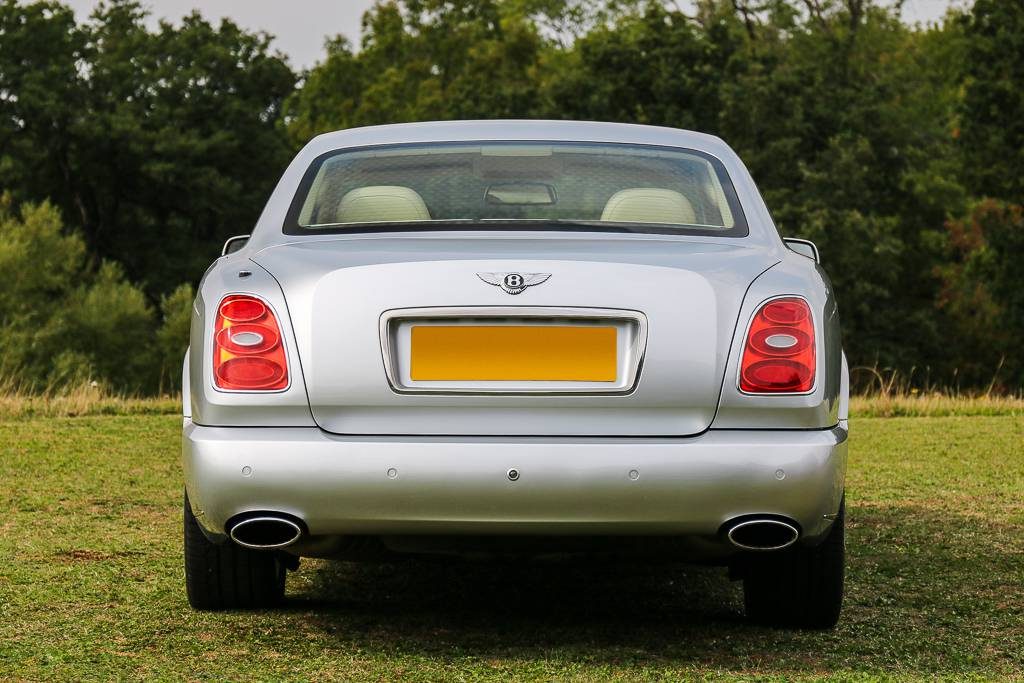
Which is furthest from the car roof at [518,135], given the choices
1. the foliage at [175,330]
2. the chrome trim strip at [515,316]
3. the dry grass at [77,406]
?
the foliage at [175,330]

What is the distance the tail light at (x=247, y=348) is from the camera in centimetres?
381

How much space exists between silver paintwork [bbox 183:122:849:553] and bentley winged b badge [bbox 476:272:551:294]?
21 millimetres

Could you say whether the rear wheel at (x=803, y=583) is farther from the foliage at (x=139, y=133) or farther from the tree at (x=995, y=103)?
the foliage at (x=139, y=133)

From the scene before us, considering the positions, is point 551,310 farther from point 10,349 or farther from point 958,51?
point 958,51

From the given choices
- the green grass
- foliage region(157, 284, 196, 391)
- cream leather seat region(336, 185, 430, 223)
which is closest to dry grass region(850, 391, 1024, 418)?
the green grass

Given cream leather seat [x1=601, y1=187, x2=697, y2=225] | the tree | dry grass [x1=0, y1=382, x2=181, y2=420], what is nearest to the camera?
cream leather seat [x1=601, y1=187, x2=697, y2=225]

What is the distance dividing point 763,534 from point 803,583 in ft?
1.85

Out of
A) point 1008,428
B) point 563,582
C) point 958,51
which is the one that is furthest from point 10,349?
Answer: point 563,582

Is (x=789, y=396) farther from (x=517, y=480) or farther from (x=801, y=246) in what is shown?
(x=801, y=246)

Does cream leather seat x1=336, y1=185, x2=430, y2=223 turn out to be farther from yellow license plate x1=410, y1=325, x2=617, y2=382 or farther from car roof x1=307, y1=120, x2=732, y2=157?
Answer: yellow license plate x1=410, y1=325, x2=617, y2=382

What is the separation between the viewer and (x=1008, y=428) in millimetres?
10273

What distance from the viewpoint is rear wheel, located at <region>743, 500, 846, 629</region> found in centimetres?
429

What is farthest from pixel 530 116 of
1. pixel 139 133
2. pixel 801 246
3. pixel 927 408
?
pixel 801 246

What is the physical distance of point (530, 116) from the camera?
42.6m
